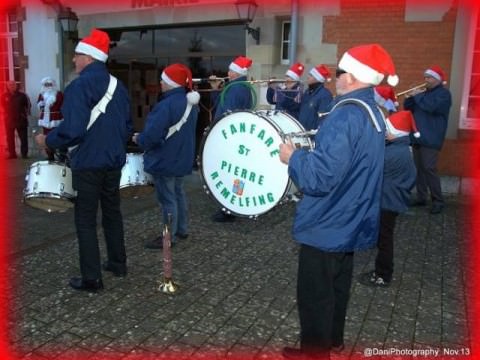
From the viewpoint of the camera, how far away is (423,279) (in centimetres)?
407

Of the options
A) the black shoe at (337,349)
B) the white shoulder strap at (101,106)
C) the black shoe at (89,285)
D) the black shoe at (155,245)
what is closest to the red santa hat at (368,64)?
the black shoe at (337,349)

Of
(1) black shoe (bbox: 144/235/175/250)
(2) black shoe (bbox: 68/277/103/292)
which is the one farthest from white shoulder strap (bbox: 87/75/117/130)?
(1) black shoe (bbox: 144/235/175/250)

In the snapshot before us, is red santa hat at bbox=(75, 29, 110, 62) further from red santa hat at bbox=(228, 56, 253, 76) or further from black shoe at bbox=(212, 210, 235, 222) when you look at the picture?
black shoe at bbox=(212, 210, 235, 222)

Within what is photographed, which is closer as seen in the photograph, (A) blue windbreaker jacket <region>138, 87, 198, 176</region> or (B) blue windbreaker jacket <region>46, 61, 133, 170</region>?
(B) blue windbreaker jacket <region>46, 61, 133, 170</region>

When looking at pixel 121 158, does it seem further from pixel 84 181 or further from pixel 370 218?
pixel 370 218

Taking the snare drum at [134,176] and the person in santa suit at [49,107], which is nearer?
the snare drum at [134,176]

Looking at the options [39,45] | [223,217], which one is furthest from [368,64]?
[39,45]

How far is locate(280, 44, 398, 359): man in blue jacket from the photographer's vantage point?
2227 mm

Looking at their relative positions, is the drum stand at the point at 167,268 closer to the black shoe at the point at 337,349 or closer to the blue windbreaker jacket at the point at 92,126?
the blue windbreaker jacket at the point at 92,126

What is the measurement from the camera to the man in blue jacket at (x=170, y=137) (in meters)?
4.32

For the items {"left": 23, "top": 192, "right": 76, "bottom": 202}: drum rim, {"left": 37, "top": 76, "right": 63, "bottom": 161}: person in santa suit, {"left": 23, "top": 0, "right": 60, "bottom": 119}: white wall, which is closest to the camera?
{"left": 23, "top": 192, "right": 76, "bottom": 202}: drum rim

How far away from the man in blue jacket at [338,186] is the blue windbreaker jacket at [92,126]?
1.66m

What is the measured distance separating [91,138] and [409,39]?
18.6ft

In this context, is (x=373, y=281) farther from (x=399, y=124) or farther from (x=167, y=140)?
(x=167, y=140)
